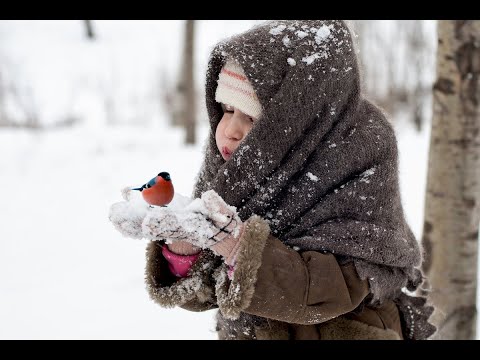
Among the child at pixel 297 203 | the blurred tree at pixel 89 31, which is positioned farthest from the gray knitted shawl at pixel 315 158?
the blurred tree at pixel 89 31

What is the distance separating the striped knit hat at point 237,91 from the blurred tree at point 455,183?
3.91ft

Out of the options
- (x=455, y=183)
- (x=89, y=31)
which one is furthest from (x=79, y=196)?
(x=89, y=31)

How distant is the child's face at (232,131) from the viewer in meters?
1.45

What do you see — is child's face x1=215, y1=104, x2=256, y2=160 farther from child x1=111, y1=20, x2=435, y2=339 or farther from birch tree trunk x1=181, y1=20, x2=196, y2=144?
birch tree trunk x1=181, y1=20, x2=196, y2=144

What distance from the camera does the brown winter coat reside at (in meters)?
1.23

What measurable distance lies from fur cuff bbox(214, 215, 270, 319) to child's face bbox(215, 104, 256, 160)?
11.5 inches

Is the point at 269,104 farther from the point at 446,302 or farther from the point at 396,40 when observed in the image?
the point at 396,40

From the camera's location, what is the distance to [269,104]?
1.35 meters

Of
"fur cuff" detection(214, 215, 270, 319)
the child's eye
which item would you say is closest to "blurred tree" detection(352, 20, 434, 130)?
the child's eye

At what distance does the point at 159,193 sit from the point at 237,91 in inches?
16.0

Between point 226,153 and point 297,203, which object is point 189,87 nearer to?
point 226,153

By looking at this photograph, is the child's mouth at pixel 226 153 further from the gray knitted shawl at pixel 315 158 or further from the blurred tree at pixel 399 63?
the blurred tree at pixel 399 63

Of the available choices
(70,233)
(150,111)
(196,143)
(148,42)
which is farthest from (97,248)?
(148,42)

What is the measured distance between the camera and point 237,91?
1433 millimetres
